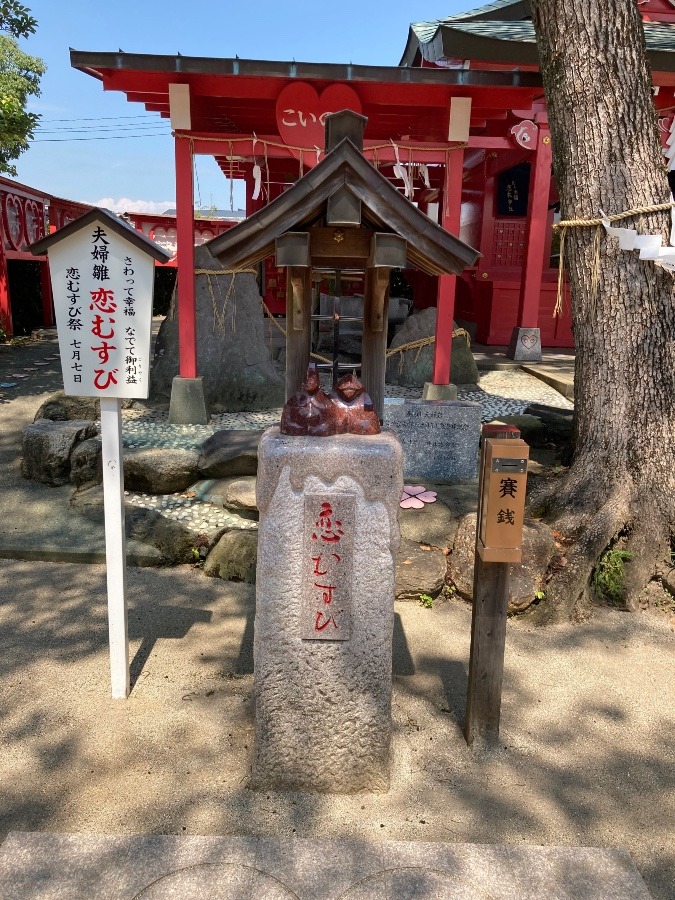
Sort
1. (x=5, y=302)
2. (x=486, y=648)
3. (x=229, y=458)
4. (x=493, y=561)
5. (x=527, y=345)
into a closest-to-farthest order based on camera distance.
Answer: (x=493, y=561)
(x=486, y=648)
(x=229, y=458)
(x=527, y=345)
(x=5, y=302)

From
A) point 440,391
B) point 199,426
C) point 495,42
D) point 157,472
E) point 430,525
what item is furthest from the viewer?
point 495,42

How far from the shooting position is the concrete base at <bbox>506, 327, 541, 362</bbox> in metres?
11.1

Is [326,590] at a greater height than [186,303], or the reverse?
[186,303]

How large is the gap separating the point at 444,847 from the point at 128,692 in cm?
181

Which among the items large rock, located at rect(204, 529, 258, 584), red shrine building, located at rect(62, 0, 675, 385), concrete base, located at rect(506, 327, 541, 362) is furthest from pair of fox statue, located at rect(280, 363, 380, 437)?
concrete base, located at rect(506, 327, 541, 362)

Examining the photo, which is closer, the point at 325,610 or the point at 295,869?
the point at 295,869

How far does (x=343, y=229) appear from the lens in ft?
9.84

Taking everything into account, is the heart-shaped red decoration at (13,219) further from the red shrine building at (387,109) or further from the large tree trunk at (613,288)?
the large tree trunk at (613,288)

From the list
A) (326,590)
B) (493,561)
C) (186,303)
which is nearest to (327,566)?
(326,590)

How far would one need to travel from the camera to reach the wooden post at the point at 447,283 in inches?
296

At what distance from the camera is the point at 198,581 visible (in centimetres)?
486

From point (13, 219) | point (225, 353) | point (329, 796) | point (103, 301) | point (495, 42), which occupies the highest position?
point (495, 42)

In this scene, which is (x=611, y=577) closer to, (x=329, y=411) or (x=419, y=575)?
(x=419, y=575)

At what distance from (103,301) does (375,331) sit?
1.33 m
